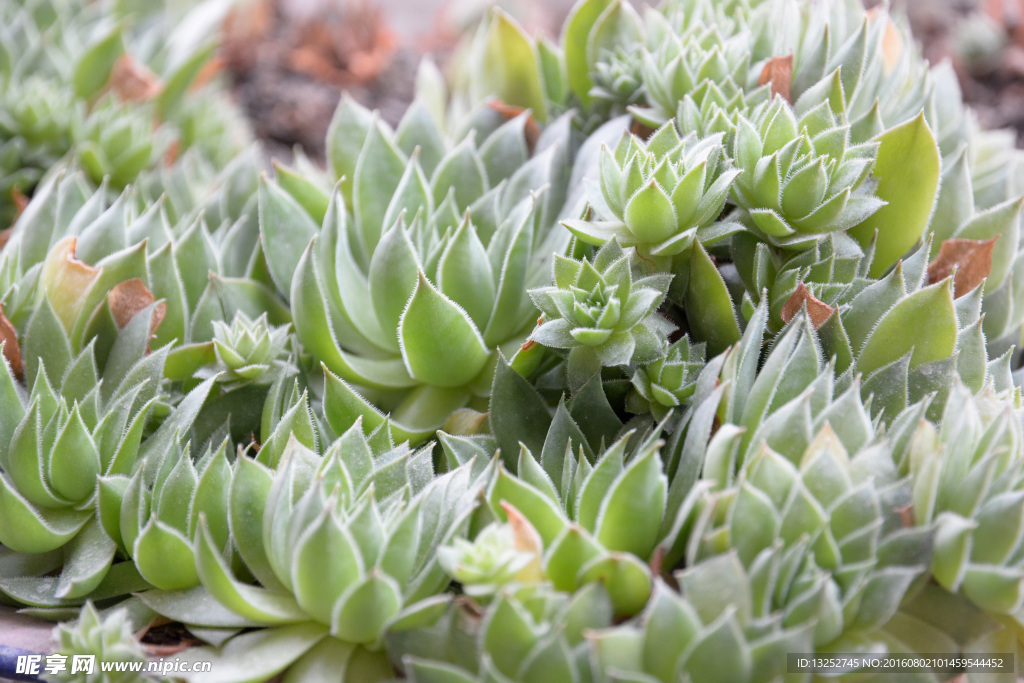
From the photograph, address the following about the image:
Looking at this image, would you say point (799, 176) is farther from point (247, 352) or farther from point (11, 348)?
point (11, 348)

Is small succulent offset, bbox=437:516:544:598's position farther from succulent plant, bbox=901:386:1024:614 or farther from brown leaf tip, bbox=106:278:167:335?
brown leaf tip, bbox=106:278:167:335

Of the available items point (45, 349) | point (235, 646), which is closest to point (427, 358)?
point (235, 646)

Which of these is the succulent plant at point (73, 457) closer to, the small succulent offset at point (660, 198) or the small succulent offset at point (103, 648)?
the small succulent offset at point (103, 648)

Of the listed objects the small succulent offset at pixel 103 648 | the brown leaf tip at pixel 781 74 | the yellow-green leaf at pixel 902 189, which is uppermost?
the brown leaf tip at pixel 781 74

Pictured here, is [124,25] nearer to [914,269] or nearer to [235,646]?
[235,646]

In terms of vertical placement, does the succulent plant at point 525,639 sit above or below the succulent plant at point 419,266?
below

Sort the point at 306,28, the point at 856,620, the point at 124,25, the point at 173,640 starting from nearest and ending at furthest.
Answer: the point at 856,620
the point at 173,640
the point at 124,25
the point at 306,28

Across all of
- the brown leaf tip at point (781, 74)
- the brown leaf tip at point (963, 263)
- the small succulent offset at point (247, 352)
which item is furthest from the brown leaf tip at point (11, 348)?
the brown leaf tip at point (963, 263)

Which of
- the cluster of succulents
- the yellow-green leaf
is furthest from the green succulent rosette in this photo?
the yellow-green leaf
